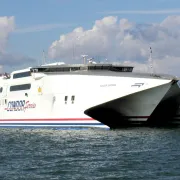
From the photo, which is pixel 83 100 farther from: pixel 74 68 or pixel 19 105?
pixel 19 105

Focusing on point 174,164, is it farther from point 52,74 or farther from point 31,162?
point 52,74

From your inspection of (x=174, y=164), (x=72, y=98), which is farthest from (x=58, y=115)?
(x=174, y=164)

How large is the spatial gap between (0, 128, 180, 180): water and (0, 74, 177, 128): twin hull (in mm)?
2363

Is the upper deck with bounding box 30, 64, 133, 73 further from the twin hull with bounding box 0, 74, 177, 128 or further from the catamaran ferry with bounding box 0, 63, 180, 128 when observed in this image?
the twin hull with bounding box 0, 74, 177, 128

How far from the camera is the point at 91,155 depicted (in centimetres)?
3256

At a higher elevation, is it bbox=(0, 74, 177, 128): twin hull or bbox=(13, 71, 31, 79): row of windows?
bbox=(13, 71, 31, 79): row of windows

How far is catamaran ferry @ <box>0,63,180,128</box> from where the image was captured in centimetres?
4678

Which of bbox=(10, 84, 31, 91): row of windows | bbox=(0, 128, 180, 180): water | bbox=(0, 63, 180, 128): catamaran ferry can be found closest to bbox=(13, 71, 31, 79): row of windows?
bbox=(0, 63, 180, 128): catamaran ferry

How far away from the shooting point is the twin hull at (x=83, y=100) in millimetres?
46688

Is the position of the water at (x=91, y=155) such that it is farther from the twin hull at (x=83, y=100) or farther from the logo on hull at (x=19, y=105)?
the logo on hull at (x=19, y=105)

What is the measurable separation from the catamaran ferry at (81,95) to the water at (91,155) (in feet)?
8.55

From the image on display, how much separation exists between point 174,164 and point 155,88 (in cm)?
2140

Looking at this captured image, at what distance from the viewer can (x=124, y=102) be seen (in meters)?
50.7

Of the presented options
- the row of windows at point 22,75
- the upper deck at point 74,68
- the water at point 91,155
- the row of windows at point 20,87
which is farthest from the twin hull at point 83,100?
the water at point 91,155
